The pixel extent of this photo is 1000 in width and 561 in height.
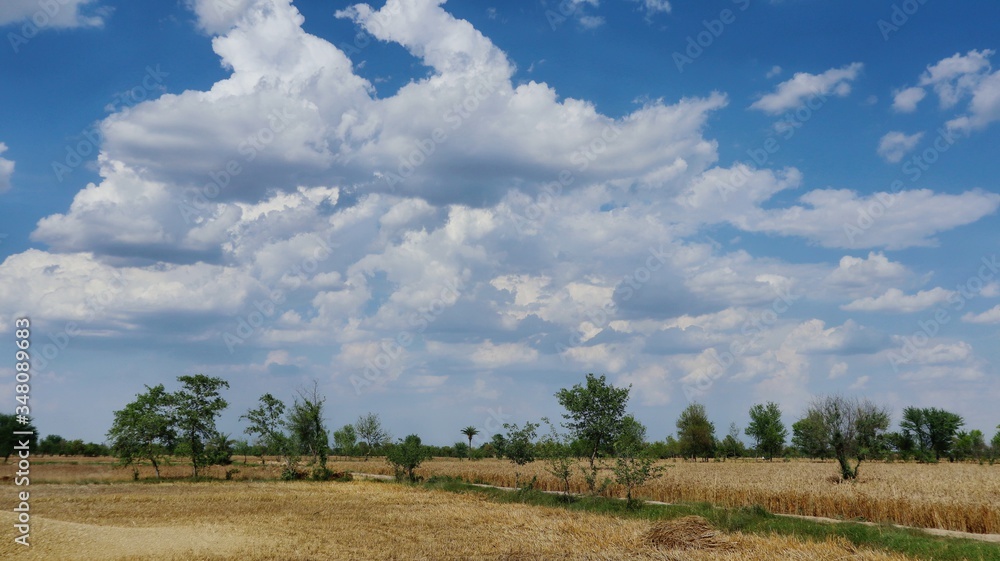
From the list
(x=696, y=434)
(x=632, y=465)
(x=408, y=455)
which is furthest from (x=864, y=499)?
(x=696, y=434)

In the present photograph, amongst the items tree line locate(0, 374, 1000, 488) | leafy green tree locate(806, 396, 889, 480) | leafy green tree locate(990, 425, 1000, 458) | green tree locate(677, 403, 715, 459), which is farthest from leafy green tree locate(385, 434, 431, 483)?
leafy green tree locate(990, 425, 1000, 458)

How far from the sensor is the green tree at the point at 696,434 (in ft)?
358

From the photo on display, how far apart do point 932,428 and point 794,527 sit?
97.2m

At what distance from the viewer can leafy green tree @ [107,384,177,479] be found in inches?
2323

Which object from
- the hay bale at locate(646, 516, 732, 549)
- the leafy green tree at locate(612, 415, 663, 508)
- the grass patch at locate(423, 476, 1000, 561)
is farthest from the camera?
the leafy green tree at locate(612, 415, 663, 508)

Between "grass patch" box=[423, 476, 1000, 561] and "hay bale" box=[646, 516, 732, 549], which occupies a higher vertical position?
"hay bale" box=[646, 516, 732, 549]

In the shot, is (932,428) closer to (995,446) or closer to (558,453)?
(995,446)

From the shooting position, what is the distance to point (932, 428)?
323 feet

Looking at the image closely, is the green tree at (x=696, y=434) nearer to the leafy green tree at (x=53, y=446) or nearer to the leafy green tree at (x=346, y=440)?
the leafy green tree at (x=346, y=440)

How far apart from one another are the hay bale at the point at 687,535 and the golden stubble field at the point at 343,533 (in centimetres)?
28

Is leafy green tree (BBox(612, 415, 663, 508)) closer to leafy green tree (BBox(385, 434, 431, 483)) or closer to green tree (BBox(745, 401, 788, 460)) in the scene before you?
leafy green tree (BBox(385, 434, 431, 483))

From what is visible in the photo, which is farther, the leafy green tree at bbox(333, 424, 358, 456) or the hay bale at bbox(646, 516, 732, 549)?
the leafy green tree at bbox(333, 424, 358, 456)

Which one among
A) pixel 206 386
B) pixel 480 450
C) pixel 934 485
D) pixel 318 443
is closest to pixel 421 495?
pixel 318 443

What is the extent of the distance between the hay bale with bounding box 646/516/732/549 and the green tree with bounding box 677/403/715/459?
9343 cm
